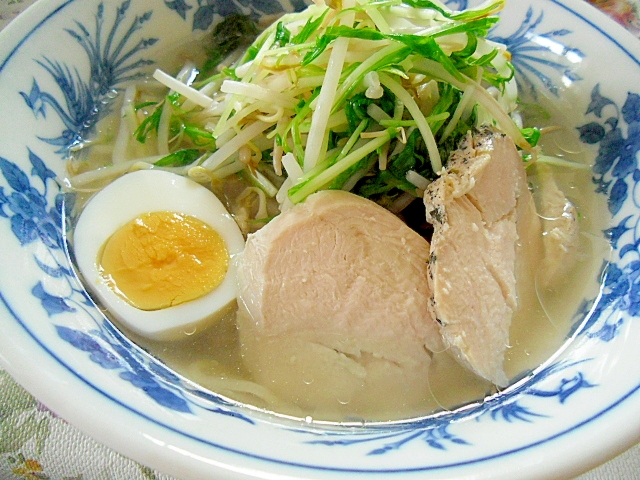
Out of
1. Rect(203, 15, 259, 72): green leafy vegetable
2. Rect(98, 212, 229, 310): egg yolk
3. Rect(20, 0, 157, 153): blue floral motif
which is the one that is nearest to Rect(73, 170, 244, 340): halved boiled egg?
Rect(98, 212, 229, 310): egg yolk

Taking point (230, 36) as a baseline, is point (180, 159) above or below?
below

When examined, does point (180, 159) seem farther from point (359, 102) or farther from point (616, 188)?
point (616, 188)

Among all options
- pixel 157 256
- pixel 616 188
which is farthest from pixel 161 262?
pixel 616 188

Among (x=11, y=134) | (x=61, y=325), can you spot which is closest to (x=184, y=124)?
(x=11, y=134)

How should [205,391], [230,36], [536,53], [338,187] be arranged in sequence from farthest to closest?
[230,36]
[536,53]
[338,187]
[205,391]

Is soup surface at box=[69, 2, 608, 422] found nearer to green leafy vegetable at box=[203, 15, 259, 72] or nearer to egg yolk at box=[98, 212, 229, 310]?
egg yolk at box=[98, 212, 229, 310]
